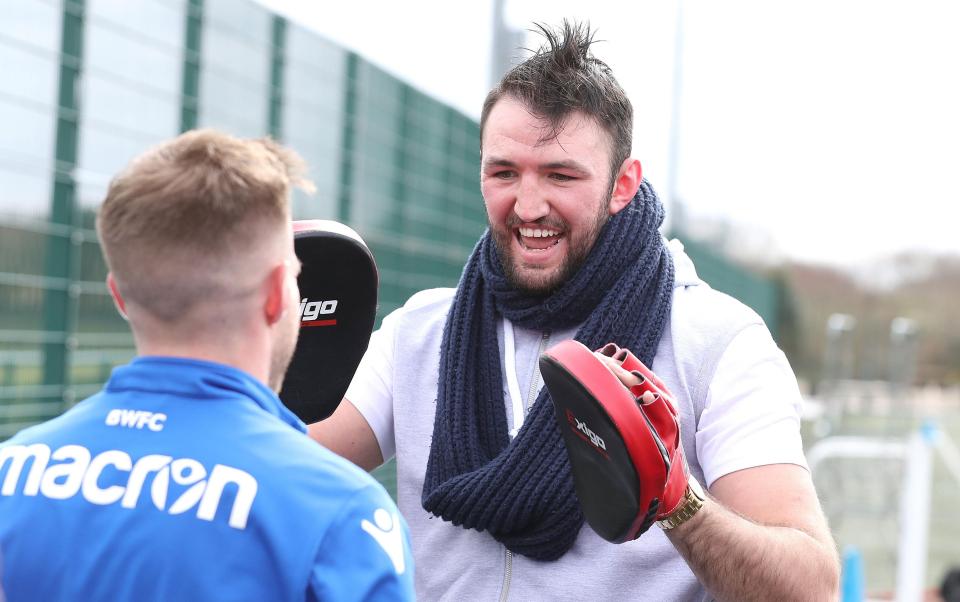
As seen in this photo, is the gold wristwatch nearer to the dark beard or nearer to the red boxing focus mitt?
the red boxing focus mitt

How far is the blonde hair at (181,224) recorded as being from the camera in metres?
1.51

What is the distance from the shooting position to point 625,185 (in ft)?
7.86

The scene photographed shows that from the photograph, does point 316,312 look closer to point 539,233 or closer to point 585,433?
point 539,233

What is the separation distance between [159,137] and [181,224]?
2568mm

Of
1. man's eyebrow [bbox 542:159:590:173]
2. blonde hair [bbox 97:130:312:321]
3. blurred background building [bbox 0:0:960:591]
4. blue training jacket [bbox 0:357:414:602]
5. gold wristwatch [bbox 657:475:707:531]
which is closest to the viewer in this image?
blue training jacket [bbox 0:357:414:602]

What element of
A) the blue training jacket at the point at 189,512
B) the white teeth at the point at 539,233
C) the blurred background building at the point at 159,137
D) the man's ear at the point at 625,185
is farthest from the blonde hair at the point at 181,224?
the blurred background building at the point at 159,137

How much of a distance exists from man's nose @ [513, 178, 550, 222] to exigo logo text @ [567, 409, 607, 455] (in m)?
0.52

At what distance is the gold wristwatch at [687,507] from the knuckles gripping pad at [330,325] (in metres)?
0.77

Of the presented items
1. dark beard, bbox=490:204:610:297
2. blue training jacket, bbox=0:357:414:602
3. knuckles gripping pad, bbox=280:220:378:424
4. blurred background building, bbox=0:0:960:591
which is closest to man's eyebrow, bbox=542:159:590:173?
dark beard, bbox=490:204:610:297

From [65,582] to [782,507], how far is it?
1190 mm

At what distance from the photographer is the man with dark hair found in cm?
203

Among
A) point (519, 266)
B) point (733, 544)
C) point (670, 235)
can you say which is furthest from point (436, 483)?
point (670, 235)

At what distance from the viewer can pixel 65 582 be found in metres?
1.40

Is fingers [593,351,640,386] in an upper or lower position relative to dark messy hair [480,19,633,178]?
lower
